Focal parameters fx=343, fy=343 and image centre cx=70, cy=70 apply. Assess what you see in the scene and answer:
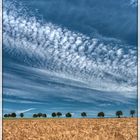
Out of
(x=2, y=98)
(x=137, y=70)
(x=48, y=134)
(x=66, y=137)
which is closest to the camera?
(x=2, y=98)

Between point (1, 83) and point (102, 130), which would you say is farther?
point (102, 130)

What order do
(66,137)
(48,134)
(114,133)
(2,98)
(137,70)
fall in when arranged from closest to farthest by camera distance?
(2,98) < (137,70) < (66,137) < (48,134) < (114,133)

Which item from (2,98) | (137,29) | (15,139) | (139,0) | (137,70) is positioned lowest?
(15,139)

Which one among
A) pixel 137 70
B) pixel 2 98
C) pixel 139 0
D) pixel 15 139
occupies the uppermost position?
pixel 139 0

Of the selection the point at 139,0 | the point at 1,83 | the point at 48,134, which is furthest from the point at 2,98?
the point at 139,0

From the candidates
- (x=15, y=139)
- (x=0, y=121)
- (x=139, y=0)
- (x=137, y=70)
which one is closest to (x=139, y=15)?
(x=139, y=0)

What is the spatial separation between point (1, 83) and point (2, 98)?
42cm

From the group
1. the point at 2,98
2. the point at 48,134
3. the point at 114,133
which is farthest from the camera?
the point at 114,133

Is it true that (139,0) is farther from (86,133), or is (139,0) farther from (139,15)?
(86,133)

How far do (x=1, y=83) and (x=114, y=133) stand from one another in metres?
6.03

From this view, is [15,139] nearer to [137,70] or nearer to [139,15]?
[137,70]

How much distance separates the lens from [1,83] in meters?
9.41

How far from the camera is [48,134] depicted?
1284 centimetres

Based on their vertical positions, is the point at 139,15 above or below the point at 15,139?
above
